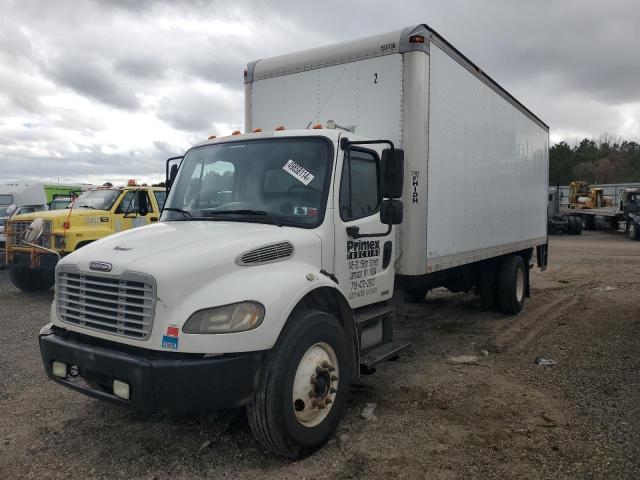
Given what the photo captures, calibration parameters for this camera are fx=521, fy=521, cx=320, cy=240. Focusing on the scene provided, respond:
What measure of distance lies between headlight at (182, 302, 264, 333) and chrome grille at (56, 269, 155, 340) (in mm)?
277

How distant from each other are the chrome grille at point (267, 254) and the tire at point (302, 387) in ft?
1.45

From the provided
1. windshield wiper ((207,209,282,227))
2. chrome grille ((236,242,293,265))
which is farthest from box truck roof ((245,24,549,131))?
chrome grille ((236,242,293,265))

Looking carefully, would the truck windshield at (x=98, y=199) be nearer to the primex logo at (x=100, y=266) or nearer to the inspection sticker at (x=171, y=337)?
the primex logo at (x=100, y=266)

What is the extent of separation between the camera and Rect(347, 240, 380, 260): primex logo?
4.41 metres

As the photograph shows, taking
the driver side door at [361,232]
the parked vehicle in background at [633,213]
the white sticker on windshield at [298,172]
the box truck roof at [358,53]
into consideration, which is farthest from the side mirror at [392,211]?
the parked vehicle in background at [633,213]

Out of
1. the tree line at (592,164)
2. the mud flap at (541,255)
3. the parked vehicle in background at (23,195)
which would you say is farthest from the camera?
the tree line at (592,164)

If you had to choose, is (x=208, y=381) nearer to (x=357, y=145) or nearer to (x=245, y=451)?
(x=245, y=451)

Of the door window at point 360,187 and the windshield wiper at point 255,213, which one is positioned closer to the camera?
the windshield wiper at point 255,213

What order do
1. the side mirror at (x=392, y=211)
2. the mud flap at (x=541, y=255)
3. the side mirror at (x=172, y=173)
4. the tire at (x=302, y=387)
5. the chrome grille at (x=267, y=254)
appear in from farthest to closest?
the mud flap at (x=541, y=255)
the side mirror at (x=172, y=173)
the side mirror at (x=392, y=211)
the chrome grille at (x=267, y=254)
the tire at (x=302, y=387)

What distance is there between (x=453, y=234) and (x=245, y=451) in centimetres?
356

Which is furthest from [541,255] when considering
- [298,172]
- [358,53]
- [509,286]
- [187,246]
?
[187,246]

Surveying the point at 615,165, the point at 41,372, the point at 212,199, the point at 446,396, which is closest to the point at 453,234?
the point at 446,396

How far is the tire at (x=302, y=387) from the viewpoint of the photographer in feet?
11.0

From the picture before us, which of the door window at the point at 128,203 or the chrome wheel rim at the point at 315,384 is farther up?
the door window at the point at 128,203
